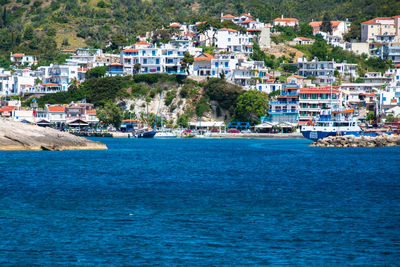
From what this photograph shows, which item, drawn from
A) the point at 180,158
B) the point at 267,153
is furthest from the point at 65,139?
the point at 267,153

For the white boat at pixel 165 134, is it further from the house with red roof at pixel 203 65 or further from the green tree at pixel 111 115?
the house with red roof at pixel 203 65

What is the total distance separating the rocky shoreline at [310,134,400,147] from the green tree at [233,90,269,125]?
25771 mm

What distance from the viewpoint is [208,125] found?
125m

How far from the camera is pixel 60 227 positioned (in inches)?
1093

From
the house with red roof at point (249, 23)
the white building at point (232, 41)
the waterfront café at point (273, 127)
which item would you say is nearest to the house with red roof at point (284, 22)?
the house with red roof at point (249, 23)

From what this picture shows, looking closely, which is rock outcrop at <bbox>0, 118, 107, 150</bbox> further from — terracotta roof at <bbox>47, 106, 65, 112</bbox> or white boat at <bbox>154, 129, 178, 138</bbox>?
terracotta roof at <bbox>47, 106, 65, 112</bbox>

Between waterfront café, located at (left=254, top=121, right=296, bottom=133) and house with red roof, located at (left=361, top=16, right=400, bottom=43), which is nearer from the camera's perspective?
waterfront café, located at (left=254, top=121, right=296, bottom=133)

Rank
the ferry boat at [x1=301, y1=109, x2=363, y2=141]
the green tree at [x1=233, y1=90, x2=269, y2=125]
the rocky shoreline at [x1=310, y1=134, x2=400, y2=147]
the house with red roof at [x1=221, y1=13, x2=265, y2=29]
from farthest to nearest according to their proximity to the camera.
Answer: the house with red roof at [x1=221, y1=13, x2=265, y2=29] → the green tree at [x1=233, y1=90, x2=269, y2=125] → the ferry boat at [x1=301, y1=109, x2=363, y2=141] → the rocky shoreline at [x1=310, y1=134, x2=400, y2=147]

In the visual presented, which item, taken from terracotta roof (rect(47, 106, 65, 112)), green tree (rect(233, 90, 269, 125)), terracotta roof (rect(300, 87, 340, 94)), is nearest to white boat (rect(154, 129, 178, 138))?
green tree (rect(233, 90, 269, 125))

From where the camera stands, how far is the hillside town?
12444 centimetres

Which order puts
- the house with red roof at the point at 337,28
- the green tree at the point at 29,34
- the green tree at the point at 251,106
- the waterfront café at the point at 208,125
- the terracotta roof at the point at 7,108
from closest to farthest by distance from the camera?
the green tree at the point at 251,106
the waterfront café at the point at 208,125
the terracotta roof at the point at 7,108
the house with red roof at the point at 337,28
the green tree at the point at 29,34

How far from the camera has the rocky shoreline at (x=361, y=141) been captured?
9406 centimetres

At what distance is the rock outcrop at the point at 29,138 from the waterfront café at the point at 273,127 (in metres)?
53.1

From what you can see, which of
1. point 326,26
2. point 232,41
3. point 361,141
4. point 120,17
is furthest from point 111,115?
point 120,17
